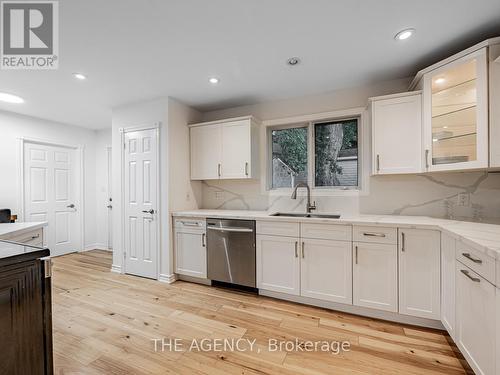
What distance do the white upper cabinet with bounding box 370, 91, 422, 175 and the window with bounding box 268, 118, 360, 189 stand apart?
0.46 meters

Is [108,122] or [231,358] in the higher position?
[108,122]

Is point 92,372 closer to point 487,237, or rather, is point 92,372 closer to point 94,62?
point 94,62

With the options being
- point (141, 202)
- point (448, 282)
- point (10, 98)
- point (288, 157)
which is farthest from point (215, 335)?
point (10, 98)

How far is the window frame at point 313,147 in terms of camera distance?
278 cm

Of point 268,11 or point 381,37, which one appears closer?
point 268,11

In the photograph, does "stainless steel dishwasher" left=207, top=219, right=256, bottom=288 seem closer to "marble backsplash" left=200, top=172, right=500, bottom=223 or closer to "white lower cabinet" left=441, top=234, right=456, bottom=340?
"marble backsplash" left=200, top=172, right=500, bottom=223

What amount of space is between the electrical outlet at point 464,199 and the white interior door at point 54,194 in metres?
5.92

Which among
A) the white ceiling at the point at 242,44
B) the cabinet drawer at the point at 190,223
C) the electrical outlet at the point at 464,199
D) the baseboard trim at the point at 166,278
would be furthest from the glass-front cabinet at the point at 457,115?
the baseboard trim at the point at 166,278

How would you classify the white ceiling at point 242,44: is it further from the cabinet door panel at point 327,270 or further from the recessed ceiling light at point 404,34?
the cabinet door panel at point 327,270

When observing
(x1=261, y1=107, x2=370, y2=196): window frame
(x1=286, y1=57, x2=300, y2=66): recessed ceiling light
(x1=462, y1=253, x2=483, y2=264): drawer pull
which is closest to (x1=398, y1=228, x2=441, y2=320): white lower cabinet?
(x1=462, y1=253, x2=483, y2=264): drawer pull

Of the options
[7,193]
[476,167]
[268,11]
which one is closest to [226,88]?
[268,11]

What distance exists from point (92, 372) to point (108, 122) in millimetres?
4068

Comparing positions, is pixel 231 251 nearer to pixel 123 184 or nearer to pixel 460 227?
pixel 123 184

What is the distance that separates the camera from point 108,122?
4.31 meters
